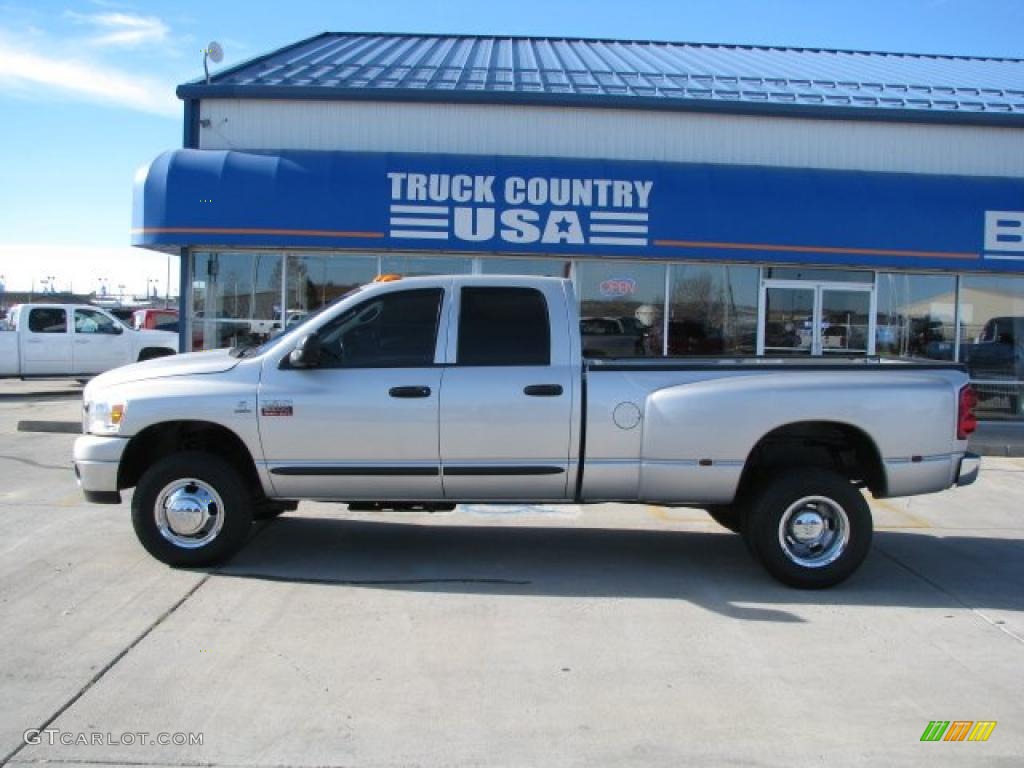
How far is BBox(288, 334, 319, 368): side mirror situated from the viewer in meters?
6.03

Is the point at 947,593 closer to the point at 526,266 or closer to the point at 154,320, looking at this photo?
the point at 526,266

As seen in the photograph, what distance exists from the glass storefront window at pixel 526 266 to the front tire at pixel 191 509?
8803 mm

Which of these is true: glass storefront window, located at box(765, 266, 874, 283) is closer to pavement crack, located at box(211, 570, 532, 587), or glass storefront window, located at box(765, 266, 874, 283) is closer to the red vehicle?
pavement crack, located at box(211, 570, 532, 587)

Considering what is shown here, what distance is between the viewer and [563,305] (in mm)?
6371

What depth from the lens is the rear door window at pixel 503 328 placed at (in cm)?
623

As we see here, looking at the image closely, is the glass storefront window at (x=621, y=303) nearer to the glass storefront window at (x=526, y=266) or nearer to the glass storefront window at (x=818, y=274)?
the glass storefront window at (x=526, y=266)

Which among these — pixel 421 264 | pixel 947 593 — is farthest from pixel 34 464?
pixel 947 593

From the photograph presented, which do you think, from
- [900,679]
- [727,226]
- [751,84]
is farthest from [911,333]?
[900,679]

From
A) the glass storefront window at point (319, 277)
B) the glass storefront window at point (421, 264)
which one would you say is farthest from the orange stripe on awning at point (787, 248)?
the glass storefront window at point (319, 277)

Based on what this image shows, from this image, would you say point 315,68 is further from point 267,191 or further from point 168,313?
point 168,313

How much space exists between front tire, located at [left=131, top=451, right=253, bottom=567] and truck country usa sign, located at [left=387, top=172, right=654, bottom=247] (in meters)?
8.16

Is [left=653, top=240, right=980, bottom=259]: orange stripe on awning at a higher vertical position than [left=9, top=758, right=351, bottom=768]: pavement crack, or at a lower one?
higher

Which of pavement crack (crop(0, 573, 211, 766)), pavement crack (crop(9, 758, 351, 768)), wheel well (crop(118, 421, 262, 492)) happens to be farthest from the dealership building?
pavement crack (crop(9, 758, 351, 768))
